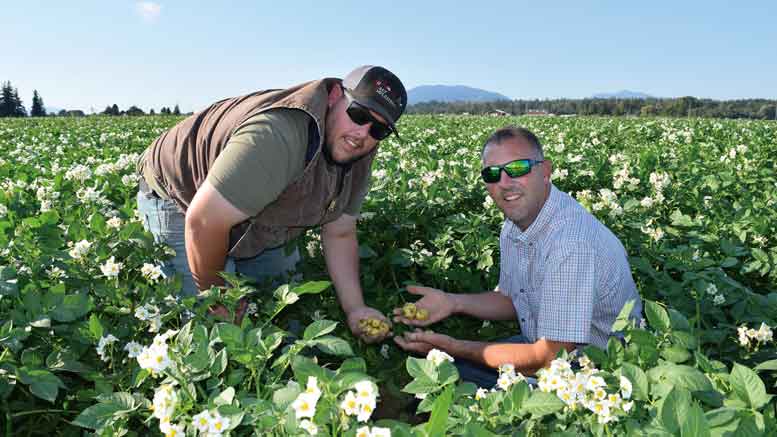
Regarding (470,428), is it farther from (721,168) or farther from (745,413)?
(721,168)

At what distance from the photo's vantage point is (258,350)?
5.24 ft

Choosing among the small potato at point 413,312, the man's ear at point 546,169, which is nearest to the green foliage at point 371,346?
the small potato at point 413,312

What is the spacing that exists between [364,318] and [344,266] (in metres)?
0.40

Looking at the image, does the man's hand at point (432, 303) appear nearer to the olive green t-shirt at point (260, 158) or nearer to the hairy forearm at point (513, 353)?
the hairy forearm at point (513, 353)

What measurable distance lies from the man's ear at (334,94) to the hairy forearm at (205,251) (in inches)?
29.8

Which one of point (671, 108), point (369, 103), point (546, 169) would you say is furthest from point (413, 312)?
point (671, 108)

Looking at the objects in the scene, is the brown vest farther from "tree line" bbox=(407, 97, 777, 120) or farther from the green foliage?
"tree line" bbox=(407, 97, 777, 120)

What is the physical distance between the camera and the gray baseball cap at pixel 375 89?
8.03 feet

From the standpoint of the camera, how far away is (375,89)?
8.06ft

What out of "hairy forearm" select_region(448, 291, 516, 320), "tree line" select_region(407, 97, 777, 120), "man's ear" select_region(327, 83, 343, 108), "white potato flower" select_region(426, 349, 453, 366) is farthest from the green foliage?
"tree line" select_region(407, 97, 777, 120)

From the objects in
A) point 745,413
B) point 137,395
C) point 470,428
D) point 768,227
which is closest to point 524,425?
point 470,428

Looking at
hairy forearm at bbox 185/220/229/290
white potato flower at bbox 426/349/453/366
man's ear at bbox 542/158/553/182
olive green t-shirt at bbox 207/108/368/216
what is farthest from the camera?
man's ear at bbox 542/158/553/182

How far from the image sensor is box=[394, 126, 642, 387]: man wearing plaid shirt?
2.44 metres

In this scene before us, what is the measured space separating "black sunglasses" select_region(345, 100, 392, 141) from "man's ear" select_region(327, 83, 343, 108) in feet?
0.41
